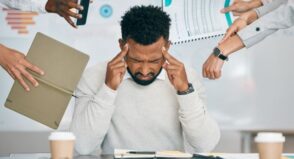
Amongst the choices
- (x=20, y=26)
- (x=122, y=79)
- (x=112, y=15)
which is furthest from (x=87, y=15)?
(x=122, y=79)

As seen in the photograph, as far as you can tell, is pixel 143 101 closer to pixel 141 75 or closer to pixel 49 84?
pixel 141 75

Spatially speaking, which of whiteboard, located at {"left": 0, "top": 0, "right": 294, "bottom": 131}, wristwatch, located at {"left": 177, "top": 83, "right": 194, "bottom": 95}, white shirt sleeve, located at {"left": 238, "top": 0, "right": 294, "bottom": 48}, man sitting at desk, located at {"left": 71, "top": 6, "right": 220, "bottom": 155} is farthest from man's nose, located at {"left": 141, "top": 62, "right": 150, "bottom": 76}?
white shirt sleeve, located at {"left": 238, "top": 0, "right": 294, "bottom": 48}

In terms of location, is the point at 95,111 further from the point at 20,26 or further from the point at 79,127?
the point at 20,26

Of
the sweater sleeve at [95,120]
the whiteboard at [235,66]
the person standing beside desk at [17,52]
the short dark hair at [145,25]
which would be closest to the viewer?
the sweater sleeve at [95,120]

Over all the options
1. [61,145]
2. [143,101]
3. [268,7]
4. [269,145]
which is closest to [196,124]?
[143,101]

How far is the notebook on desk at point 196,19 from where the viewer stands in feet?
9.34

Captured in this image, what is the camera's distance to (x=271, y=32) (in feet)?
9.40

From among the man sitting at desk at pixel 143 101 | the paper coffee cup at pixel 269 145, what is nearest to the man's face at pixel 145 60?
the man sitting at desk at pixel 143 101

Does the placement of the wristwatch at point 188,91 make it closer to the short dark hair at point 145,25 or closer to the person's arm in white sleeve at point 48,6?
the short dark hair at point 145,25

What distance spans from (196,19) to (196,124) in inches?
32.0

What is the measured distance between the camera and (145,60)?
2.30m

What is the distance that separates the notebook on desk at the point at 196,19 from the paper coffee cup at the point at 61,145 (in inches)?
53.3

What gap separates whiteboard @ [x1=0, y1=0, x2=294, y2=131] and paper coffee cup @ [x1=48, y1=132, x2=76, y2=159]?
1.20m

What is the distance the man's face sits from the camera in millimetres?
2293
